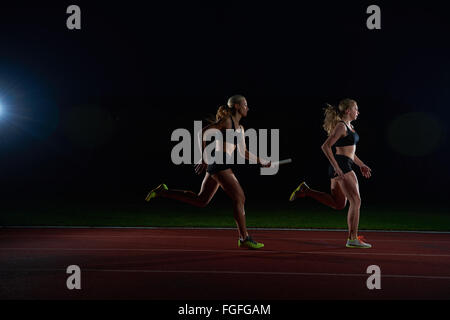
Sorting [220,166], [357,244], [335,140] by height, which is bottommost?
[357,244]

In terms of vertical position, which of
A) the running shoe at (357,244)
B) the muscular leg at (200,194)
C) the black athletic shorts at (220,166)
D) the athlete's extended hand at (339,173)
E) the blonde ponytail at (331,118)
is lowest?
the running shoe at (357,244)

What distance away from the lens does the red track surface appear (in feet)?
15.0

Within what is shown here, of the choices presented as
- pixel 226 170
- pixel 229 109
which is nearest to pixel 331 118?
pixel 229 109

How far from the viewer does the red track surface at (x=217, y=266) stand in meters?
4.58

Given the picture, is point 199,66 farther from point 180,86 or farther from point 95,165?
point 95,165

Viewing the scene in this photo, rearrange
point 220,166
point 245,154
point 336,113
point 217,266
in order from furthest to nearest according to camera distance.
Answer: point 336,113 → point 245,154 → point 220,166 → point 217,266

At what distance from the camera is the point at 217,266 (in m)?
5.91

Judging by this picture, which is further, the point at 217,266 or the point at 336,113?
the point at 336,113

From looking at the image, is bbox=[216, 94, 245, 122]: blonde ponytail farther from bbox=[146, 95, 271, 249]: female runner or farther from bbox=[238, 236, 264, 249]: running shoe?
bbox=[238, 236, 264, 249]: running shoe

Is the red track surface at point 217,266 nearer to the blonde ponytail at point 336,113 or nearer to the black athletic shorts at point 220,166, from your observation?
the black athletic shorts at point 220,166

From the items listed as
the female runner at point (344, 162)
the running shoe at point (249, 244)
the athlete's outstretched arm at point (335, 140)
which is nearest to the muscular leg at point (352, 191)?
the female runner at point (344, 162)

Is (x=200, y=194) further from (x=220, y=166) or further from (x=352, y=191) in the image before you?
(x=352, y=191)

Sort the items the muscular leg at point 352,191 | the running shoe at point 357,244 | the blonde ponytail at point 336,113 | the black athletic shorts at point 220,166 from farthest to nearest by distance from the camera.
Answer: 1. the running shoe at point 357,244
2. the blonde ponytail at point 336,113
3. the muscular leg at point 352,191
4. the black athletic shorts at point 220,166

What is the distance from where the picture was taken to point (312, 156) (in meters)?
24.1
